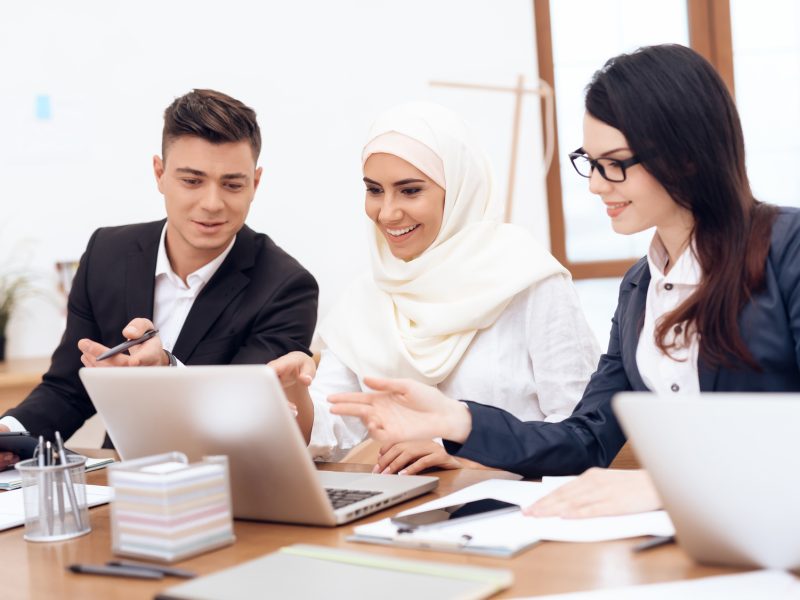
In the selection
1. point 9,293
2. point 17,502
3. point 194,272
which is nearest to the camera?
point 17,502

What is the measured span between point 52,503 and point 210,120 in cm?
125

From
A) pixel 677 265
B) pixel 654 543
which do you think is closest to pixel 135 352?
pixel 677 265

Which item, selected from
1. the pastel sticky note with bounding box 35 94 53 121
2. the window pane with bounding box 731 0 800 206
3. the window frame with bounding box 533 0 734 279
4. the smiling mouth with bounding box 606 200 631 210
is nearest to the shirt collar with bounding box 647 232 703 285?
the smiling mouth with bounding box 606 200 631 210

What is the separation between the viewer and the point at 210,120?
2.26m

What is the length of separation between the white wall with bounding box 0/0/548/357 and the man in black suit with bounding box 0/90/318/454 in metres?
1.31

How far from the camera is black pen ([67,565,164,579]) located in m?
1.00

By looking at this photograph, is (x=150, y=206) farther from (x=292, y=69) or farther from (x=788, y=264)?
(x=788, y=264)

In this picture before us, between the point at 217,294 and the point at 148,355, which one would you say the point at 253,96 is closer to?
the point at 217,294

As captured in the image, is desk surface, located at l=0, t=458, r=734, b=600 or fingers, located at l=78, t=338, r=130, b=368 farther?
fingers, located at l=78, t=338, r=130, b=368

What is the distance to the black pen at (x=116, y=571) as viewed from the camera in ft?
3.26

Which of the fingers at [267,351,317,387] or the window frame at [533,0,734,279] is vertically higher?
the window frame at [533,0,734,279]

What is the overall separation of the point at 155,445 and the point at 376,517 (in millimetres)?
297

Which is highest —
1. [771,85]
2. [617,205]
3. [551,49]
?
[551,49]

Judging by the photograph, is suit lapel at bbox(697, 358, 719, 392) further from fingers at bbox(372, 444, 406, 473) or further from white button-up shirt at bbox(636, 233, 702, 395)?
fingers at bbox(372, 444, 406, 473)
